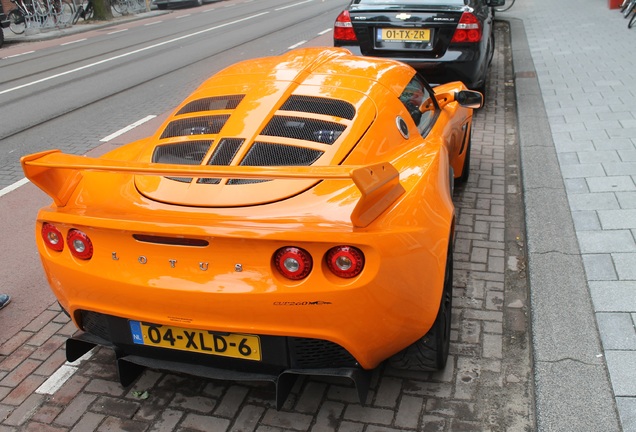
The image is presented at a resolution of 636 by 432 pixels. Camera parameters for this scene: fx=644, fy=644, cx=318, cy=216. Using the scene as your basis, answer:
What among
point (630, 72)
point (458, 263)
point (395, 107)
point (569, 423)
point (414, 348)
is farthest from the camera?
point (630, 72)

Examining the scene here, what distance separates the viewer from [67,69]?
45.0ft

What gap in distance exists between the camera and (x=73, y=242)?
2.73 metres

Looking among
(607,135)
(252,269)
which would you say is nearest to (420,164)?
(252,269)

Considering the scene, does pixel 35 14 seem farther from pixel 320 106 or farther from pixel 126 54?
pixel 320 106

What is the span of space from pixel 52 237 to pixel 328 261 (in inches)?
49.2

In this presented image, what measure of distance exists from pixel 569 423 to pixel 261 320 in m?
1.45

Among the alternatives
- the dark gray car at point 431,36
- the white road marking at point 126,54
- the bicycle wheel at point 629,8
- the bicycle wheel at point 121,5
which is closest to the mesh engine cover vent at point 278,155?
the dark gray car at point 431,36

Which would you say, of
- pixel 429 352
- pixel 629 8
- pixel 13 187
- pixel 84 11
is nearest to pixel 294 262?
pixel 429 352

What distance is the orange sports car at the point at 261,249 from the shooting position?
2451 millimetres

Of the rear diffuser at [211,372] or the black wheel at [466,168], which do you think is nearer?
the rear diffuser at [211,372]

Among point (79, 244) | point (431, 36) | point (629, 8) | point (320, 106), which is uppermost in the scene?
point (320, 106)

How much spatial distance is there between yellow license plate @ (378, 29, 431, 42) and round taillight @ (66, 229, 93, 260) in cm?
554

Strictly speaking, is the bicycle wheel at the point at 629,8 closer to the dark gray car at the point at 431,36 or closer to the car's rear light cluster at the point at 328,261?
the dark gray car at the point at 431,36

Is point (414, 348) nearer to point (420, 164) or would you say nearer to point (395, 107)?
point (420, 164)
